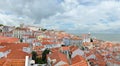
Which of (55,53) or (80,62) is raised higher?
(55,53)

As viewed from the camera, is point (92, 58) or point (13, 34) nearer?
point (92, 58)

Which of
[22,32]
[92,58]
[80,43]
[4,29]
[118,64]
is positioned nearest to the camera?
[118,64]

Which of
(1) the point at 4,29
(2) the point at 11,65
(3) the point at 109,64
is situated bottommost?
(3) the point at 109,64

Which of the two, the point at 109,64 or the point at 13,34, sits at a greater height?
the point at 13,34

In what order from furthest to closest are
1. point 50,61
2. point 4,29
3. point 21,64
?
point 4,29
point 50,61
point 21,64

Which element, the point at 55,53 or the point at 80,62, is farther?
the point at 55,53

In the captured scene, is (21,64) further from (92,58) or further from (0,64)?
(92,58)

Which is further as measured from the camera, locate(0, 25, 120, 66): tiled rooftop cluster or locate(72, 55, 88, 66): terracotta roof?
locate(0, 25, 120, 66): tiled rooftop cluster

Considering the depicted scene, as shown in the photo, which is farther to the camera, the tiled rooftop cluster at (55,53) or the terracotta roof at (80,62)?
the tiled rooftop cluster at (55,53)

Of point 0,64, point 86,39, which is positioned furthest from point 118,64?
point 86,39
